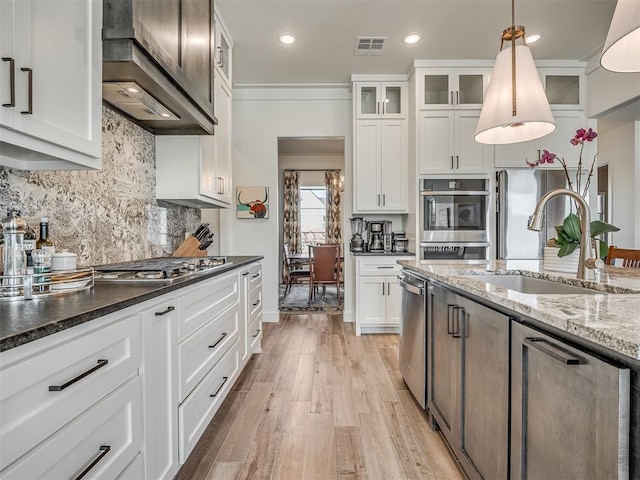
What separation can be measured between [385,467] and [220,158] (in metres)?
2.58

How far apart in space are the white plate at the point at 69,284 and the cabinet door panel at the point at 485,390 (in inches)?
56.7

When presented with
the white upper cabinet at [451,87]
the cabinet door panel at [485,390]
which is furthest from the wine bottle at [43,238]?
the white upper cabinet at [451,87]

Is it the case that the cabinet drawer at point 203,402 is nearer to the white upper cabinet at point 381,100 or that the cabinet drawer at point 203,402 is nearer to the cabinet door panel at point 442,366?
the cabinet door panel at point 442,366

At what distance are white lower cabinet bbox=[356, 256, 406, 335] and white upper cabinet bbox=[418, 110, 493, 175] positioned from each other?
1.11m

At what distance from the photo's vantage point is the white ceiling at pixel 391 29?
9.52 ft

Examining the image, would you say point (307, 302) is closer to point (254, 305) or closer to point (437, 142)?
point (254, 305)

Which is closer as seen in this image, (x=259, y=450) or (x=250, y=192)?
(x=259, y=450)

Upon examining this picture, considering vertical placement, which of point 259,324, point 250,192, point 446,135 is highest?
point 446,135

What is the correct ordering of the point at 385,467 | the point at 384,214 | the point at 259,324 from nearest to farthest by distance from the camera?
the point at 385,467, the point at 259,324, the point at 384,214

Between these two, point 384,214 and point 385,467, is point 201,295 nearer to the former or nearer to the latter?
point 385,467

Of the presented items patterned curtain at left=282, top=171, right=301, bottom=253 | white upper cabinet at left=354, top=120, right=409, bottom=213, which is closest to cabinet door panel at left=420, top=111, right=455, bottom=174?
white upper cabinet at left=354, top=120, right=409, bottom=213

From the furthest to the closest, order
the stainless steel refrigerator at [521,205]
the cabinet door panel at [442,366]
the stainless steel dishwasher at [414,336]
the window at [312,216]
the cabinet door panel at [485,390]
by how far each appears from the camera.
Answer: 1. the window at [312,216]
2. the stainless steel refrigerator at [521,205]
3. the stainless steel dishwasher at [414,336]
4. the cabinet door panel at [442,366]
5. the cabinet door panel at [485,390]

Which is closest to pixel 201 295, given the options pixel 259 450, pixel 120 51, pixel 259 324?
pixel 259 450

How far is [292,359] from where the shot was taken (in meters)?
3.11
